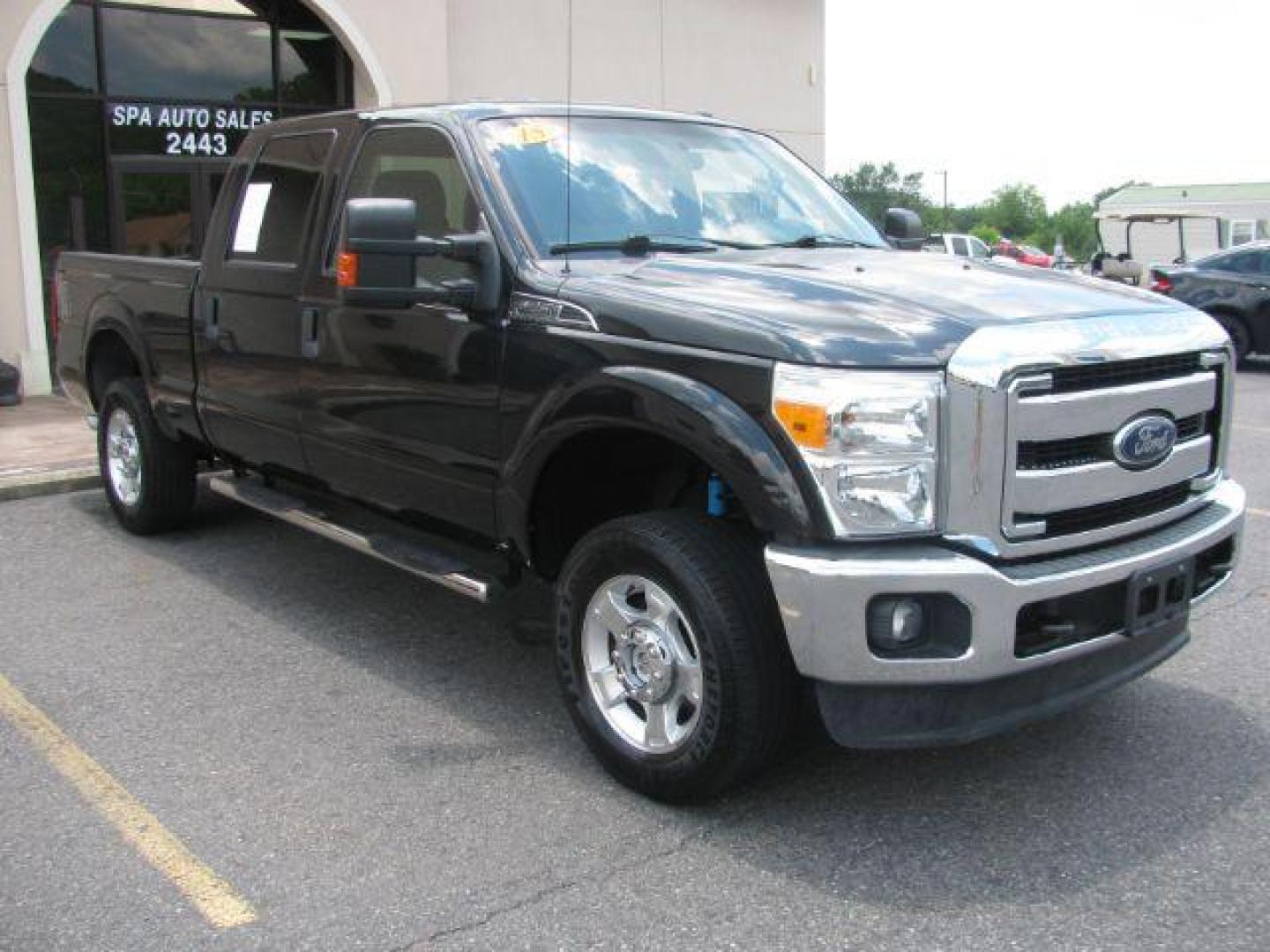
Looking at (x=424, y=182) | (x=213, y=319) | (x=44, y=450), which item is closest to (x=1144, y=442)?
(x=424, y=182)

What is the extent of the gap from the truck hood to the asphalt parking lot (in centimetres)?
130

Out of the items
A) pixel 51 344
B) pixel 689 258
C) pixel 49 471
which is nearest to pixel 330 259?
pixel 689 258

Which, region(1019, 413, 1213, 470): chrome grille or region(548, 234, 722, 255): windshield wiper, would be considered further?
region(548, 234, 722, 255): windshield wiper

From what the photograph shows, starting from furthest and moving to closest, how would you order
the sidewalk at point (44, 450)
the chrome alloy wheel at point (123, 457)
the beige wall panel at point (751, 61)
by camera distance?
the beige wall panel at point (751, 61) → the sidewalk at point (44, 450) → the chrome alloy wheel at point (123, 457)

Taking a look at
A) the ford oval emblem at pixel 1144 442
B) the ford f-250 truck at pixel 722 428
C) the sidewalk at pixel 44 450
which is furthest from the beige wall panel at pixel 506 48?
the ford oval emblem at pixel 1144 442

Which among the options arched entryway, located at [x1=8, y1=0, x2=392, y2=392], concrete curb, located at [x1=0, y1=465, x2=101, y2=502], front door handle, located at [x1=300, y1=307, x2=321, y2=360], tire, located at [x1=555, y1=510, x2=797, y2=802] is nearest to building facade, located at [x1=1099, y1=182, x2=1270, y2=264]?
arched entryway, located at [x1=8, y1=0, x2=392, y2=392]

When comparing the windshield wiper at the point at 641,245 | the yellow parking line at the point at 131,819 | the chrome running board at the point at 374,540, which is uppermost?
the windshield wiper at the point at 641,245

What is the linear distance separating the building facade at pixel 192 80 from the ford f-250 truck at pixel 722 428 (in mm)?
6131

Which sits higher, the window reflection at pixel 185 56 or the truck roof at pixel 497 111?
the window reflection at pixel 185 56

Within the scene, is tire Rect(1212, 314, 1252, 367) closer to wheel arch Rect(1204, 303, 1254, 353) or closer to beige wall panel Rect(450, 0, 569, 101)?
wheel arch Rect(1204, 303, 1254, 353)

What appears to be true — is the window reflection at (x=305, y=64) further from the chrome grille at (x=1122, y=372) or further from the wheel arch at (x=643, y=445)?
the chrome grille at (x=1122, y=372)

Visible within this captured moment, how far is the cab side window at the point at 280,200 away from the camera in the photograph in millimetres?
5332

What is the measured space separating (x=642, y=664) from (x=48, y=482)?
5530 mm

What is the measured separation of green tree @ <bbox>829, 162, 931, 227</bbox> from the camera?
243 inches
